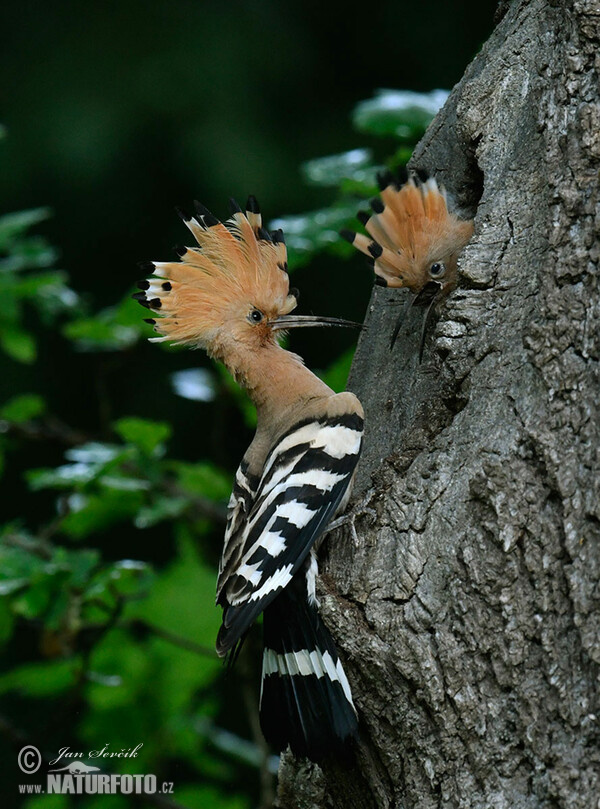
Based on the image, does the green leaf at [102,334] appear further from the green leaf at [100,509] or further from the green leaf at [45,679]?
the green leaf at [45,679]

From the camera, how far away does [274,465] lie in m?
1.94

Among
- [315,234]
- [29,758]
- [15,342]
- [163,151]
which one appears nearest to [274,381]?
[315,234]

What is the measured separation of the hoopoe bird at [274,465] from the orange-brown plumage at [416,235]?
184 millimetres

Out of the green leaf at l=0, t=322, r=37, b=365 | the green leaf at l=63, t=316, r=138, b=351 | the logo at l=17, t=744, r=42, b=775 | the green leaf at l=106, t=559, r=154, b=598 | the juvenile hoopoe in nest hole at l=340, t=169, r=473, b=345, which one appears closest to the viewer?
the juvenile hoopoe in nest hole at l=340, t=169, r=473, b=345

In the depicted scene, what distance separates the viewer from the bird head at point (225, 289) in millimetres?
2074

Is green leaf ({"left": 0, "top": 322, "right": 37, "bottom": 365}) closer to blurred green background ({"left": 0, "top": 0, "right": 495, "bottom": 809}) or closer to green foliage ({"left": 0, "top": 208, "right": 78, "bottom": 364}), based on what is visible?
green foliage ({"left": 0, "top": 208, "right": 78, "bottom": 364})

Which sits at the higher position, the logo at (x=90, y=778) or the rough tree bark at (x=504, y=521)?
the rough tree bark at (x=504, y=521)

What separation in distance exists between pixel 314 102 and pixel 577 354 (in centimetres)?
322

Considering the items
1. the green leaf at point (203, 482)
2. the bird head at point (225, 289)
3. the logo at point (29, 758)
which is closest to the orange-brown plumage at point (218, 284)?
the bird head at point (225, 289)

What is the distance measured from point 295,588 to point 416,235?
722 mm

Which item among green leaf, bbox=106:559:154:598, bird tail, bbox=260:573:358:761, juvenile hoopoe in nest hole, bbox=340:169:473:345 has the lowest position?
bird tail, bbox=260:573:358:761

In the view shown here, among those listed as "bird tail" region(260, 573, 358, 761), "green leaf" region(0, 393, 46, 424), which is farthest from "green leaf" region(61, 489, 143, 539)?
"bird tail" region(260, 573, 358, 761)

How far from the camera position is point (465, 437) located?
1.53m

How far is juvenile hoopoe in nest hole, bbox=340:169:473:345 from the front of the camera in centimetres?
191
